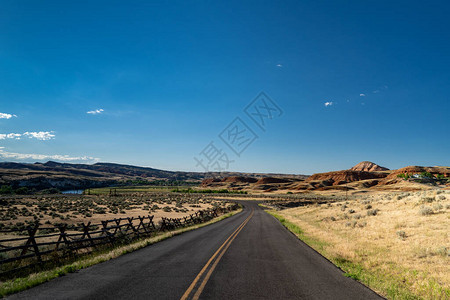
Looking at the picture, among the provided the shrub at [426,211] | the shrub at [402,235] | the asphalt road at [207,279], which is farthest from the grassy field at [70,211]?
the shrub at [426,211]

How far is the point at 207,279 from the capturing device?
757cm

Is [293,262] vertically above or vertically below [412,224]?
below

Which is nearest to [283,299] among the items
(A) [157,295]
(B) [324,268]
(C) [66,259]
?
(A) [157,295]

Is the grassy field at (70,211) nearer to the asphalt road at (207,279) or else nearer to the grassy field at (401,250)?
the asphalt road at (207,279)

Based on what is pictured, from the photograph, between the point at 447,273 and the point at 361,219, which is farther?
the point at 361,219

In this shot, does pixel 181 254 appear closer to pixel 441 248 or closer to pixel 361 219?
pixel 441 248

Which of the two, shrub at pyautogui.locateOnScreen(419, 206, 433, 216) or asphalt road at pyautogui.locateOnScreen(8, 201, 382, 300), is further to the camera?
shrub at pyautogui.locateOnScreen(419, 206, 433, 216)

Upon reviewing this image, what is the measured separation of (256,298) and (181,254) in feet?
19.7

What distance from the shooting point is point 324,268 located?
933 centimetres

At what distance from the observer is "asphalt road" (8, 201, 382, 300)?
6.45 m

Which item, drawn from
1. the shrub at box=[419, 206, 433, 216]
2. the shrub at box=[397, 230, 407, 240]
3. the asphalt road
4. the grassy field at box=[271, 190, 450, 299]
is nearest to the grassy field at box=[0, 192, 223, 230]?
the asphalt road

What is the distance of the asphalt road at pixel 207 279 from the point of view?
645 cm

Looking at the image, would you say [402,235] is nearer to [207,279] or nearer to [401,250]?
[401,250]

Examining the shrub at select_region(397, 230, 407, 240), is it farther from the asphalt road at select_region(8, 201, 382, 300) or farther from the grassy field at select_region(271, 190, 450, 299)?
the asphalt road at select_region(8, 201, 382, 300)
